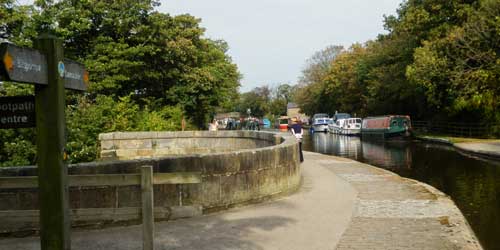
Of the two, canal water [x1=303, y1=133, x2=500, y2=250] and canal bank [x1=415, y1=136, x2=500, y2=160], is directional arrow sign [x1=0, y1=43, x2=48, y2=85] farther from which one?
canal bank [x1=415, y1=136, x2=500, y2=160]

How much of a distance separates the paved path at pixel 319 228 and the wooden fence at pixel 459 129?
79.4ft

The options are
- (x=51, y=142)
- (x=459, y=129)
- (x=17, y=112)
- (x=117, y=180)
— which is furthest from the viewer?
(x=459, y=129)

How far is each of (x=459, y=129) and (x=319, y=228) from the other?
32.8 m

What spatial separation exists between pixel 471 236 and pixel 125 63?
79.9 ft

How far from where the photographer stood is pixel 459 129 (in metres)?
36.1

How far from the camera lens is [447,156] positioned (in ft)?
71.6

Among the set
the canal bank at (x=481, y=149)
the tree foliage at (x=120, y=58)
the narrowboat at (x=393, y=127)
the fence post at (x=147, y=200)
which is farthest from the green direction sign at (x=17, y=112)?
the narrowboat at (x=393, y=127)

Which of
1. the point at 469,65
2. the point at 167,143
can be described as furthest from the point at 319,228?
the point at 469,65

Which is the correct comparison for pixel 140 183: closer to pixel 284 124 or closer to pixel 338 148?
pixel 338 148

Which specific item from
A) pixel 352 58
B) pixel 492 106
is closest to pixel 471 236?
pixel 492 106

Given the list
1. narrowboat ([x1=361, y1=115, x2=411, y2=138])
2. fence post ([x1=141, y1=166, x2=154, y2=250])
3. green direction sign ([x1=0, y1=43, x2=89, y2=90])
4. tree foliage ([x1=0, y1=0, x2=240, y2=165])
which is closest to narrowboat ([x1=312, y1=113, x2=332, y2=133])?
narrowboat ([x1=361, y1=115, x2=411, y2=138])

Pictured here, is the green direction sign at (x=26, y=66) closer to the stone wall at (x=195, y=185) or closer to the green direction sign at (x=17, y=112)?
the green direction sign at (x=17, y=112)

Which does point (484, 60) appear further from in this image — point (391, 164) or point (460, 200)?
point (460, 200)

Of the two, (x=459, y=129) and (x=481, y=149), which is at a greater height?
(x=459, y=129)
